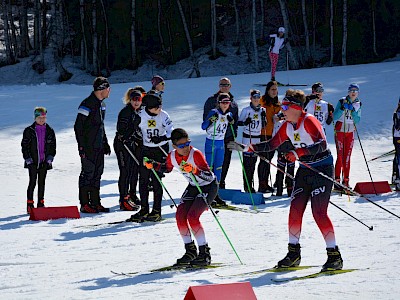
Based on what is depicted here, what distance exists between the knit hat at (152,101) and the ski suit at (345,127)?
323cm

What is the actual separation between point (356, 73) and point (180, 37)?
12.8m

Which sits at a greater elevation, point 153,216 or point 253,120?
point 253,120

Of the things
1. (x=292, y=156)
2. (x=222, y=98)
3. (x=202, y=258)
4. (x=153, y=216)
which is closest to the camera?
(x=292, y=156)

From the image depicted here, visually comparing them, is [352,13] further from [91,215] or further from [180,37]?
[91,215]

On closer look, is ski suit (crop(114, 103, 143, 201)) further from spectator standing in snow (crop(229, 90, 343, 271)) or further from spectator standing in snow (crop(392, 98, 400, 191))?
spectator standing in snow (crop(392, 98, 400, 191))

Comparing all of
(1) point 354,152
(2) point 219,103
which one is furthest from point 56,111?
(2) point 219,103

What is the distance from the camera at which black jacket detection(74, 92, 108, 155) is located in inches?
389

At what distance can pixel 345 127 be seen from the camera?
1149cm

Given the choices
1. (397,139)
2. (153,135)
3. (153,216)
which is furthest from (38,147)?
(397,139)

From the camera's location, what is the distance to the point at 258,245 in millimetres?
8070

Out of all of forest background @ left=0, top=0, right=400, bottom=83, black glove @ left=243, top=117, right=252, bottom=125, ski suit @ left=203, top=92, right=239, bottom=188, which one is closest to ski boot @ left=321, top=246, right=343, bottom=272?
ski suit @ left=203, top=92, right=239, bottom=188

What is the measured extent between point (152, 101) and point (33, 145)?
1739 mm

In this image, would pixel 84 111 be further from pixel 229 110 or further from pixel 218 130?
pixel 229 110

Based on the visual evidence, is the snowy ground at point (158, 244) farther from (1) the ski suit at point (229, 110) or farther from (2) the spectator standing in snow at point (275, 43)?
(2) the spectator standing in snow at point (275, 43)
